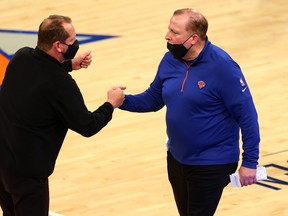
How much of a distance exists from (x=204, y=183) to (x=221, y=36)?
6.50 meters

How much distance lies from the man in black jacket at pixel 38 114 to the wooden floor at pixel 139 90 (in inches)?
79.8

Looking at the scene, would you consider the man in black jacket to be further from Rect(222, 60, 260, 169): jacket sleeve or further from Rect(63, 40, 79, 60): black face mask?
Rect(222, 60, 260, 169): jacket sleeve

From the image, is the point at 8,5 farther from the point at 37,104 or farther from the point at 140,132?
the point at 37,104

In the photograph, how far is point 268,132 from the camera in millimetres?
10070

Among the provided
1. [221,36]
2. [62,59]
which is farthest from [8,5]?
[62,59]

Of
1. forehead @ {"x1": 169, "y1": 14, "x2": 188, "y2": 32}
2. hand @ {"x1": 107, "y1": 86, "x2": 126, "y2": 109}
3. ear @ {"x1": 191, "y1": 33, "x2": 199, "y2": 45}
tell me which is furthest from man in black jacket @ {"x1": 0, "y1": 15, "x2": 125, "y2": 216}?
ear @ {"x1": 191, "y1": 33, "x2": 199, "y2": 45}

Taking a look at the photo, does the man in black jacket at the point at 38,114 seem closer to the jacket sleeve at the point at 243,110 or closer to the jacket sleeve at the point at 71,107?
the jacket sleeve at the point at 71,107

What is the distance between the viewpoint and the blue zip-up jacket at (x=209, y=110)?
6516mm

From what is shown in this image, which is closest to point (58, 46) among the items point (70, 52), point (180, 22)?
point (70, 52)

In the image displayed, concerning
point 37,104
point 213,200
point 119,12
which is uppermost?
point 37,104

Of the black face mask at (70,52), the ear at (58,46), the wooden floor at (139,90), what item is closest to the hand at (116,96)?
the black face mask at (70,52)

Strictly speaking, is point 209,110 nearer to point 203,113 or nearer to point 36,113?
point 203,113

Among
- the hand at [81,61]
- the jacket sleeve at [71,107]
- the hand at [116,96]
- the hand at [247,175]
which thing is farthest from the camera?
the hand at [81,61]

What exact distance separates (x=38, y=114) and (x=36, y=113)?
0.5 inches
